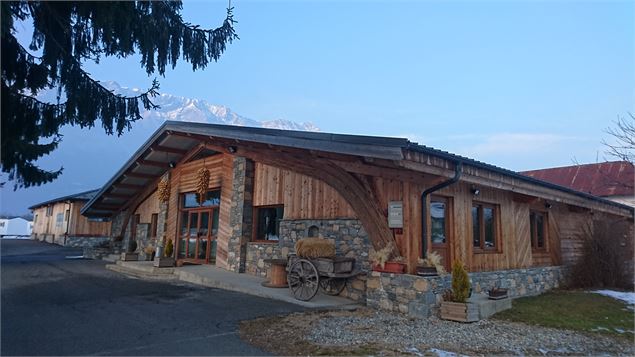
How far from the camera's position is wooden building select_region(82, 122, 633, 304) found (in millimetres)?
7754

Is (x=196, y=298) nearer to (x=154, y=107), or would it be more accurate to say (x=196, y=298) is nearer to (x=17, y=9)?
(x=154, y=107)

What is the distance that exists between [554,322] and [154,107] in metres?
7.73

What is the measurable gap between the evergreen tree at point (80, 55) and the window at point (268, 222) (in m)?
5.88

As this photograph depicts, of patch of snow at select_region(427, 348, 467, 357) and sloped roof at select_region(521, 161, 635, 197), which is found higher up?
sloped roof at select_region(521, 161, 635, 197)

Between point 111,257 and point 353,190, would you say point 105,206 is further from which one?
point 353,190

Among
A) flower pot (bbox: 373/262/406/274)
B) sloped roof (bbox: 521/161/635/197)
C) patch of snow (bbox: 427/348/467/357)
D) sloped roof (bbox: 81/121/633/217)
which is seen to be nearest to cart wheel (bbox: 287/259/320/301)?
flower pot (bbox: 373/262/406/274)

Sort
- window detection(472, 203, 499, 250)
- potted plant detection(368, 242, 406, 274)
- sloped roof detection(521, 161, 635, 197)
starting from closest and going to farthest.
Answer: potted plant detection(368, 242, 406, 274) < window detection(472, 203, 499, 250) < sloped roof detection(521, 161, 635, 197)

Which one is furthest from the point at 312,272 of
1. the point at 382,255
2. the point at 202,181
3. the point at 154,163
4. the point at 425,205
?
the point at 154,163

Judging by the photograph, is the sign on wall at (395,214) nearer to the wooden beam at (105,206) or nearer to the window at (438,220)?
the window at (438,220)

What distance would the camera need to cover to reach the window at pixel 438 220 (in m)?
8.44

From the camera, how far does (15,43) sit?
5.27 m

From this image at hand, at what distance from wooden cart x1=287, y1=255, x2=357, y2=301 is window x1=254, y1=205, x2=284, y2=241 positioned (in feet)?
9.20

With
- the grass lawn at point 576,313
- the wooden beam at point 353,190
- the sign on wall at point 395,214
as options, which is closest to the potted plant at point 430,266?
the wooden beam at point 353,190

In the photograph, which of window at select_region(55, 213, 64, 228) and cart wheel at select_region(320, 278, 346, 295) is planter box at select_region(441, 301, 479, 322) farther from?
window at select_region(55, 213, 64, 228)
